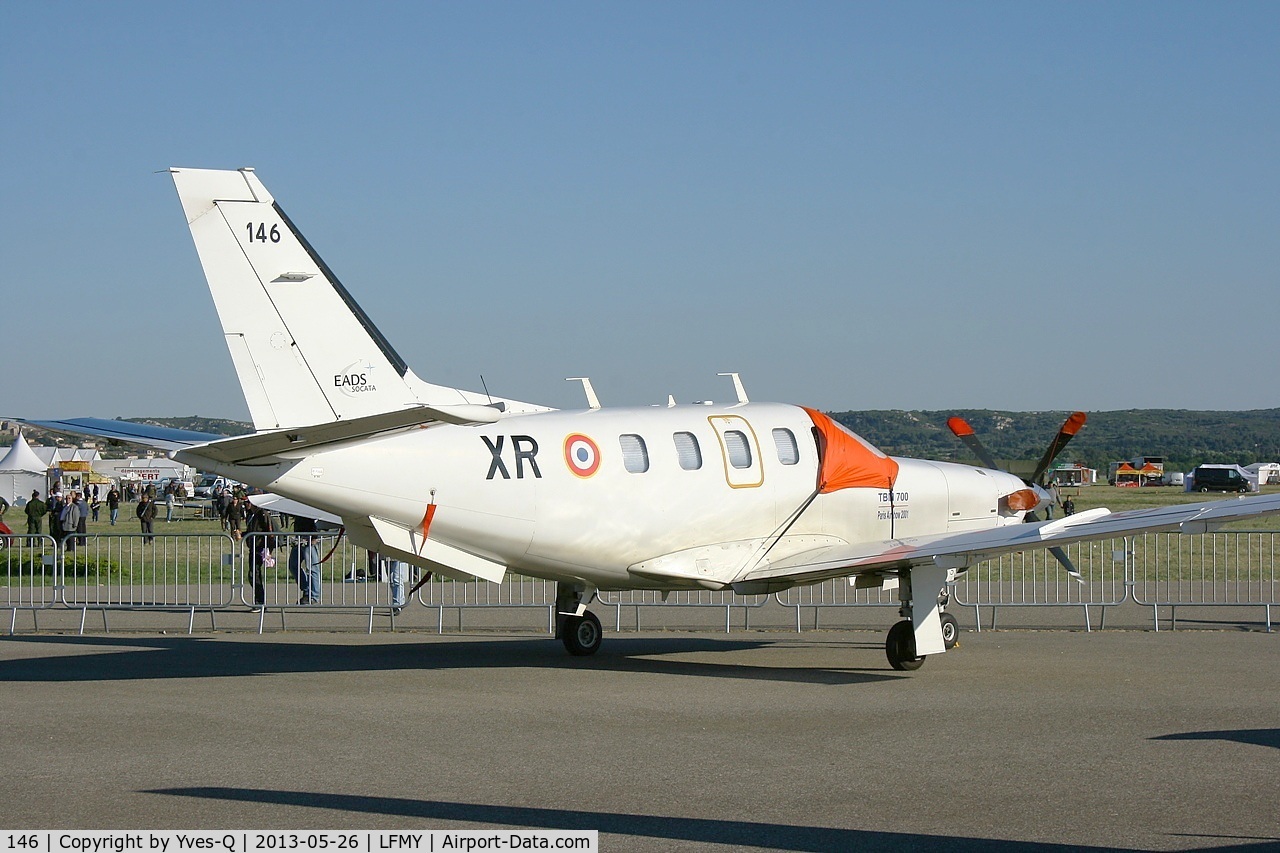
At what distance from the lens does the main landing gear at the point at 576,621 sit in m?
14.9

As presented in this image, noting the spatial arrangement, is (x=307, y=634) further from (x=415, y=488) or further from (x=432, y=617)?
(x=415, y=488)

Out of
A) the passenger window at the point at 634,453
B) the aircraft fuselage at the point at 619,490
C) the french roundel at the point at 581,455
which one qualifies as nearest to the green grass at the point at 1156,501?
the aircraft fuselage at the point at 619,490

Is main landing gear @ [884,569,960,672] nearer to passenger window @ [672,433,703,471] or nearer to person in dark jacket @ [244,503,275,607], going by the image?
passenger window @ [672,433,703,471]

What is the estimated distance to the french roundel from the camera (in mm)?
13250

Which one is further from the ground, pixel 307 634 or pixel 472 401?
pixel 472 401

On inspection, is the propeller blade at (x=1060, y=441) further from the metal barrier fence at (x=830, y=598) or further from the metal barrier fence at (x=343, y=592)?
the metal barrier fence at (x=830, y=598)

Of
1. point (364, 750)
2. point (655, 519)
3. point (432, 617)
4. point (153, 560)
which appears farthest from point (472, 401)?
point (153, 560)

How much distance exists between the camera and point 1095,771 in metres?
8.47

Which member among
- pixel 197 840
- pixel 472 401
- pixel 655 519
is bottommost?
pixel 197 840

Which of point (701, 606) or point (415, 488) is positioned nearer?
point (415, 488)

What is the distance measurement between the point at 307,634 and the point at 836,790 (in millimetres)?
11421

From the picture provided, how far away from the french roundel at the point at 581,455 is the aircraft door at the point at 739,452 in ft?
5.15

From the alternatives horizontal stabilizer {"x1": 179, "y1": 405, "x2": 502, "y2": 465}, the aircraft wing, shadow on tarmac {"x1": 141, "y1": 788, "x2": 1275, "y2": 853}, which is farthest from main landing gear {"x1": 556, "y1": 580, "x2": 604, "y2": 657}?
shadow on tarmac {"x1": 141, "y1": 788, "x2": 1275, "y2": 853}

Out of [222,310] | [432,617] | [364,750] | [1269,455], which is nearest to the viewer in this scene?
[364,750]
